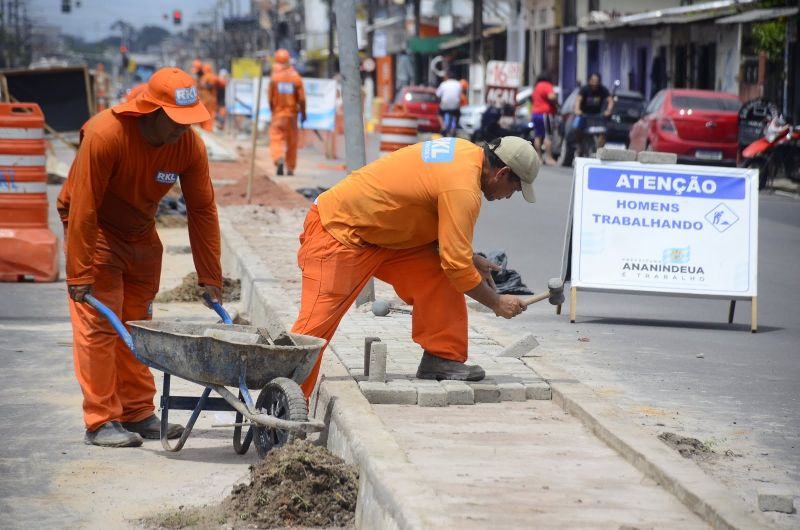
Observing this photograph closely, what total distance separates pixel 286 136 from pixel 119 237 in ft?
58.8

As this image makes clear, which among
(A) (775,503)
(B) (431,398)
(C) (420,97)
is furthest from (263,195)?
(C) (420,97)

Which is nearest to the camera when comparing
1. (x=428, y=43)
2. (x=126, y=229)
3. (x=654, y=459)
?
(x=654, y=459)

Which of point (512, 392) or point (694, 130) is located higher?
point (694, 130)

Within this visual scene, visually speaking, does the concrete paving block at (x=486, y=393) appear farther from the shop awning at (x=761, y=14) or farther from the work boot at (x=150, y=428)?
the shop awning at (x=761, y=14)

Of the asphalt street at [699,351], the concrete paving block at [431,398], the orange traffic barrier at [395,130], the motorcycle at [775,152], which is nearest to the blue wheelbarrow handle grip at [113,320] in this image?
the concrete paving block at [431,398]

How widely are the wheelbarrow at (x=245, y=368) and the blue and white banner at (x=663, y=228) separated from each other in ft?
14.1

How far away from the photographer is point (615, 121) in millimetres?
29141

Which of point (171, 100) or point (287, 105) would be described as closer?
point (171, 100)

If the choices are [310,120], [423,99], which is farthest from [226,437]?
[423,99]

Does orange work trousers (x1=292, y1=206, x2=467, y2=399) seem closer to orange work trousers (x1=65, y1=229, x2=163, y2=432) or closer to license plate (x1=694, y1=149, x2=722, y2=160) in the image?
orange work trousers (x1=65, y1=229, x2=163, y2=432)

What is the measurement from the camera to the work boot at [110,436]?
6.64 meters

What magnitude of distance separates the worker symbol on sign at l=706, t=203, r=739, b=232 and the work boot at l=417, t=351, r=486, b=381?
12.0 feet

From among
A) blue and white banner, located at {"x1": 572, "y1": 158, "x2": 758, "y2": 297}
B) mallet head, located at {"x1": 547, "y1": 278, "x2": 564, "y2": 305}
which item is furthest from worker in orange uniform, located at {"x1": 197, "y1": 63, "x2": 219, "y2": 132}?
mallet head, located at {"x1": 547, "y1": 278, "x2": 564, "y2": 305}

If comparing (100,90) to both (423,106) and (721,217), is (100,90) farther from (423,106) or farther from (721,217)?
(721,217)
